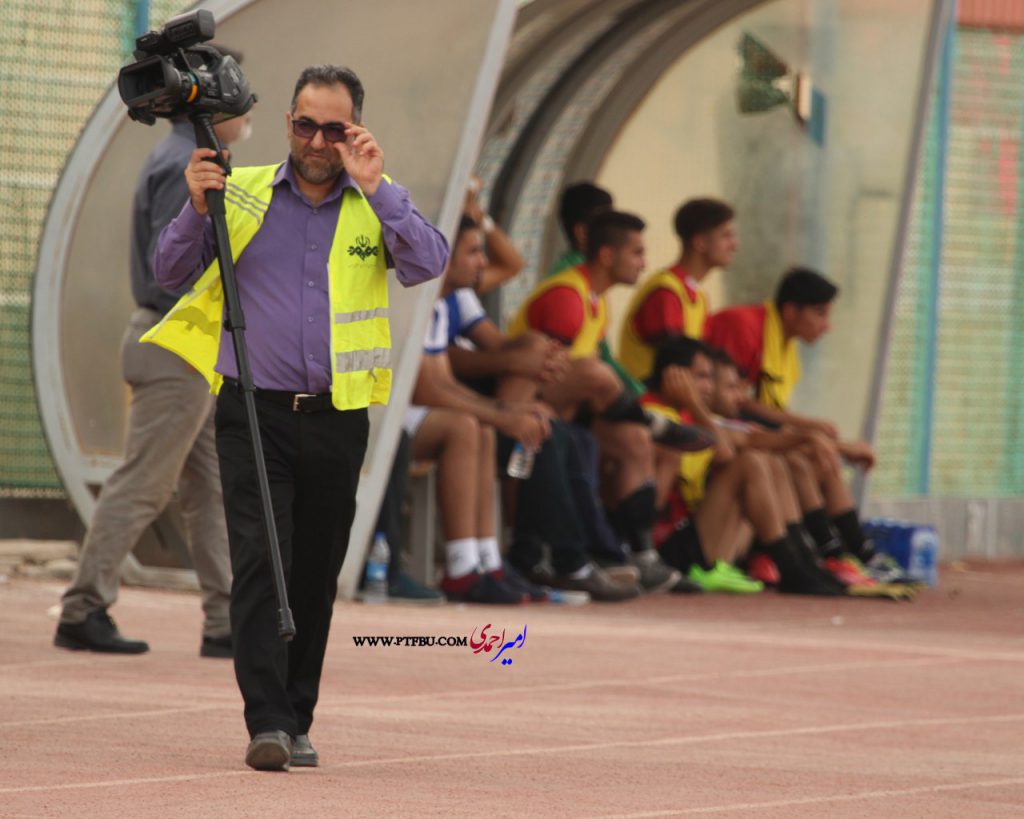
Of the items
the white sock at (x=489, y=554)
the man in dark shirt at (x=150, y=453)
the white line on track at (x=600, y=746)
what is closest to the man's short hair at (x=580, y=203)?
the white sock at (x=489, y=554)

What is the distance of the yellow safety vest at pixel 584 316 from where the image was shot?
10.6m

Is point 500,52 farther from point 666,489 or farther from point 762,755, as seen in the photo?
point 762,755

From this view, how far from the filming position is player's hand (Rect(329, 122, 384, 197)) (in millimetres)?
5094

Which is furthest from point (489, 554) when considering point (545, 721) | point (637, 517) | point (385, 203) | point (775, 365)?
point (385, 203)

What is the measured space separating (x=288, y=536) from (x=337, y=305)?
56 centimetres

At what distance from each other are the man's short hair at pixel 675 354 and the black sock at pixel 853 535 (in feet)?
4.15

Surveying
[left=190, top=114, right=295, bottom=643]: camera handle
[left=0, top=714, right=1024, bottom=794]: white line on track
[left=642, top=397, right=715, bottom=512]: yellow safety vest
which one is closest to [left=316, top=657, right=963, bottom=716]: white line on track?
[left=0, top=714, right=1024, bottom=794]: white line on track

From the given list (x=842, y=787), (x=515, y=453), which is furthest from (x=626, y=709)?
Answer: (x=515, y=453)

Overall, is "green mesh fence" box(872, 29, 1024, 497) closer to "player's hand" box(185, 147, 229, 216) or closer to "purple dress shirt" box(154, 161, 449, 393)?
"purple dress shirt" box(154, 161, 449, 393)

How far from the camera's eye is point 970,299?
14695mm

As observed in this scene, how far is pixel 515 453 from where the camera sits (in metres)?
9.87

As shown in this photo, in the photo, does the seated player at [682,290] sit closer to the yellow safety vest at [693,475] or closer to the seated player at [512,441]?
the yellow safety vest at [693,475]

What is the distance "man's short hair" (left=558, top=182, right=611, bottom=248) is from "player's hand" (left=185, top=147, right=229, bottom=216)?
6244 mm

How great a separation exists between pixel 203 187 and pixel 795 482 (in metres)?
6.97
